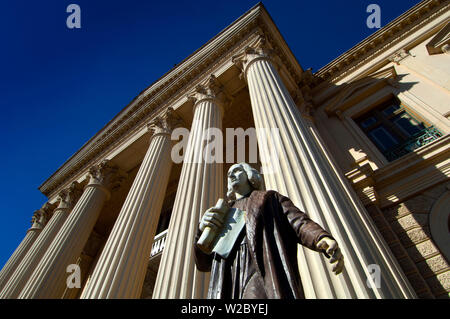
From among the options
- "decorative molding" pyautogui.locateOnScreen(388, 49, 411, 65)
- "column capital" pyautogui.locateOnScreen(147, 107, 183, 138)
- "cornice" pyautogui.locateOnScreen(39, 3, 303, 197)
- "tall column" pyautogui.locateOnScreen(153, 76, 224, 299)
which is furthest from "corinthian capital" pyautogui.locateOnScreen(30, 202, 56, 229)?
"decorative molding" pyautogui.locateOnScreen(388, 49, 411, 65)

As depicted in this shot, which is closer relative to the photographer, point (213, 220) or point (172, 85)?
point (213, 220)

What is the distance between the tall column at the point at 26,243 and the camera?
12.2 metres

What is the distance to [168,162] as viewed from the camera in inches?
392

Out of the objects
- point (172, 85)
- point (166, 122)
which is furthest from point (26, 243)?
point (172, 85)

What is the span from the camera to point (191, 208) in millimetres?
6199

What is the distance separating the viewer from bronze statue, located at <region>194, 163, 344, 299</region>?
→ 74.3 inches

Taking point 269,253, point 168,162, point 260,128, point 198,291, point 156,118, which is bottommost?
point 269,253

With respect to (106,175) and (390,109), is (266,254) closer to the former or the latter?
(390,109)

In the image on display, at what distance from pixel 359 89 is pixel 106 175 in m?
12.3

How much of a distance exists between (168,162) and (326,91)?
24.8 ft

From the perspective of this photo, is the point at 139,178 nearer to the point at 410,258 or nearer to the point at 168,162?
the point at 168,162

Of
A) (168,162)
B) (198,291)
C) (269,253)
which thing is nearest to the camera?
(269,253)

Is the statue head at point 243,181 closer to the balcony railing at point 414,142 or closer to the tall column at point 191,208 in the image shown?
the tall column at point 191,208
